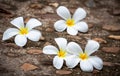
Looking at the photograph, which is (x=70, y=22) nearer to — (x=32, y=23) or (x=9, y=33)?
(x=32, y=23)

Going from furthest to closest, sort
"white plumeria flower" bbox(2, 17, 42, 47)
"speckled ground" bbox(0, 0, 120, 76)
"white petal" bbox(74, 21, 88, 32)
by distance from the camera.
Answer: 1. "white petal" bbox(74, 21, 88, 32)
2. "white plumeria flower" bbox(2, 17, 42, 47)
3. "speckled ground" bbox(0, 0, 120, 76)

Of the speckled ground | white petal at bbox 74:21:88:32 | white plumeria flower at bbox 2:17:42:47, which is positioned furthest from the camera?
white petal at bbox 74:21:88:32

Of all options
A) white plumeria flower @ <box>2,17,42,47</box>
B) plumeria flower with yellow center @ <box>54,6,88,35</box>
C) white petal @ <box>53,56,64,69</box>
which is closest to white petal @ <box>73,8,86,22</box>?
plumeria flower with yellow center @ <box>54,6,88,35</box>

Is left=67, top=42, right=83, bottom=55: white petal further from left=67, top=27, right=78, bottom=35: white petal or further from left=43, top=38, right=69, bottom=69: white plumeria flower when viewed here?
left=67, top=27, right=78, bottom=35: white petal

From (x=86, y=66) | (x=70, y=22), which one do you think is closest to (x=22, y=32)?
(x=70, y=22)

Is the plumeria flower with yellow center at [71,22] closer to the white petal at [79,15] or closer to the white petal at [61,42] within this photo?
the white petal at [79,15]

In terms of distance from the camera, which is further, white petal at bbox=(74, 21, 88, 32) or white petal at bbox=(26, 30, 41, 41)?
white petal at bbox=(74, 21, 88, 32)

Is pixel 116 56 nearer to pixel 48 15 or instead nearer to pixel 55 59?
pixel 55 59

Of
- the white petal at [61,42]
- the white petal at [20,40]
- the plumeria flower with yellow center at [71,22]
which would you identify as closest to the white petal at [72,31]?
the plumeria flower with yellow center at [71,22]
